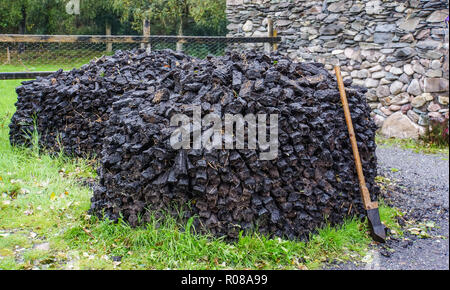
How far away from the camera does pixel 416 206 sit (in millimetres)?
3850

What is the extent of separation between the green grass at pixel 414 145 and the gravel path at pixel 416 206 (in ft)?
0.67

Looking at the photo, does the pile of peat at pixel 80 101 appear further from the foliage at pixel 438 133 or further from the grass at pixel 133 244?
the foliage at pixel 438 133

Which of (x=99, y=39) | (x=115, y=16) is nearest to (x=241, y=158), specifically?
(x=99, y=39)

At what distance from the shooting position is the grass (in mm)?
2734

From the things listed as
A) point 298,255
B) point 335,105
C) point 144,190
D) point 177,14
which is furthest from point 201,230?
point 177,14

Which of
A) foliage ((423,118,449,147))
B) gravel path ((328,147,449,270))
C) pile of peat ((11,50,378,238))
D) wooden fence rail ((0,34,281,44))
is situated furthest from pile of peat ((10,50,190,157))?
foliage ((423,118,449,147))

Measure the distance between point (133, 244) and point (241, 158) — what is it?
931mm

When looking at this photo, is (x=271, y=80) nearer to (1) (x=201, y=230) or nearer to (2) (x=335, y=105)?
(2) (x=335, y=105)

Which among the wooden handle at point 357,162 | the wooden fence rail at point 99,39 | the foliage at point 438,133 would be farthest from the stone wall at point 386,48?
the wooden handle at point 357,162

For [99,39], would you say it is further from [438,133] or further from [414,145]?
[438,133]

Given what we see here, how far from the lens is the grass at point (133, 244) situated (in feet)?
8.97

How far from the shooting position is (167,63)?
4852 mm

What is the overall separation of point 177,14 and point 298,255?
604 inches

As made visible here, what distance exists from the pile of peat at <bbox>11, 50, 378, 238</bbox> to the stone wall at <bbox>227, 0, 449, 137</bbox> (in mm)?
3075
